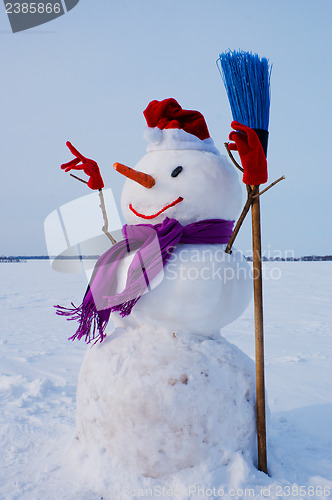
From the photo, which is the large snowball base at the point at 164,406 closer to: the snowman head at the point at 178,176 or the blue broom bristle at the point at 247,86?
the snowman head at the point at 178,176

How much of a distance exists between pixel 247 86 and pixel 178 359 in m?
1.22

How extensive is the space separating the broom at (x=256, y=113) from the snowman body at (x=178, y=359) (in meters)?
0.09

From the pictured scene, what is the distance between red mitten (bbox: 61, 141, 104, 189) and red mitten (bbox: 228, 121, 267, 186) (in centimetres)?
79

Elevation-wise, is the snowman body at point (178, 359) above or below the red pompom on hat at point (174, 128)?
below

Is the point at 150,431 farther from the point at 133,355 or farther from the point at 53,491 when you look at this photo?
the point at 53,491

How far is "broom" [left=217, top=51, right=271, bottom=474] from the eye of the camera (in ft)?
5.87

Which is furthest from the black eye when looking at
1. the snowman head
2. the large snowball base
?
the large snowball base

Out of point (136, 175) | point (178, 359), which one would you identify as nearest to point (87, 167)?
point (136, 175)

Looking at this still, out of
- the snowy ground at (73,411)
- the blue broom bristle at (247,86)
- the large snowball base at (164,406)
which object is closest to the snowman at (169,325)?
the large snowball base at (164,406)

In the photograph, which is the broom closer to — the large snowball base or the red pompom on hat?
the large snowball base

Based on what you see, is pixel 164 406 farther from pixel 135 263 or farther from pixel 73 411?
pixel 73 411

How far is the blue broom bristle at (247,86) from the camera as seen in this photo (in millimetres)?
1787

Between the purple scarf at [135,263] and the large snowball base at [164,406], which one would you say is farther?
the purple scarf at [135,263]

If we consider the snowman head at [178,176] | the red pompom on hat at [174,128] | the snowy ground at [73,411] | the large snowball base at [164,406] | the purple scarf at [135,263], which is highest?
the red pompom on hat at [174,128]
